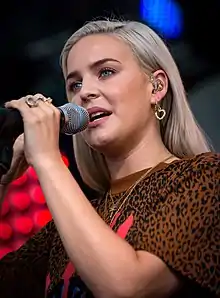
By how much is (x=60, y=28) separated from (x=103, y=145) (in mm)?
970

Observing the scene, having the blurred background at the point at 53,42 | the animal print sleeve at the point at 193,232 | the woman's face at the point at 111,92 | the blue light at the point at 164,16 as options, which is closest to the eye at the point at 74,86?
the woman's face at the point at 111,92

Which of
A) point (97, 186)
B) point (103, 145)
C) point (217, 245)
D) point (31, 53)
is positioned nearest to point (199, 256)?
point (217, 245)

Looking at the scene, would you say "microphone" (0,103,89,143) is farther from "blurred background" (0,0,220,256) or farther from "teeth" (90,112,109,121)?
"blurred background" (0,0,220,256)

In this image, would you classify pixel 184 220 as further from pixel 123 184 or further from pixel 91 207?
pixel 123 184

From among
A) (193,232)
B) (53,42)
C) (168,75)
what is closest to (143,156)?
(168,75)

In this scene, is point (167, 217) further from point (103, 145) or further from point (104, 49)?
point (104, 49)

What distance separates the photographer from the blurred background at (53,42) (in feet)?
6.49

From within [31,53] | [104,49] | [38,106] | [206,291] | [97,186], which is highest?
[31,53]

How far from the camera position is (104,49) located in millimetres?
1228

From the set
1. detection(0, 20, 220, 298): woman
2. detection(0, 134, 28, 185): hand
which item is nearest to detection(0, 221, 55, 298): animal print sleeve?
detection(0, 20, 220, 298): woman

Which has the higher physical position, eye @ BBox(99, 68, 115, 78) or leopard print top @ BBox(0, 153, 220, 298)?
eye @ BBox(99, 68, 115, 78)

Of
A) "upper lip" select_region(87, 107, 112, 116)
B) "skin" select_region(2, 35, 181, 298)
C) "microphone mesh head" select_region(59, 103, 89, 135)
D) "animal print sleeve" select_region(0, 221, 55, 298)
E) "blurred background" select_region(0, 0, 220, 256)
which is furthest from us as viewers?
"blurred background" select_region(0, 0, 220, 256)

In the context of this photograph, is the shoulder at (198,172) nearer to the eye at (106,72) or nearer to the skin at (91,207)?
the skin at (91,207)

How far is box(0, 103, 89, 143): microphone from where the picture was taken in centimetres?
93
